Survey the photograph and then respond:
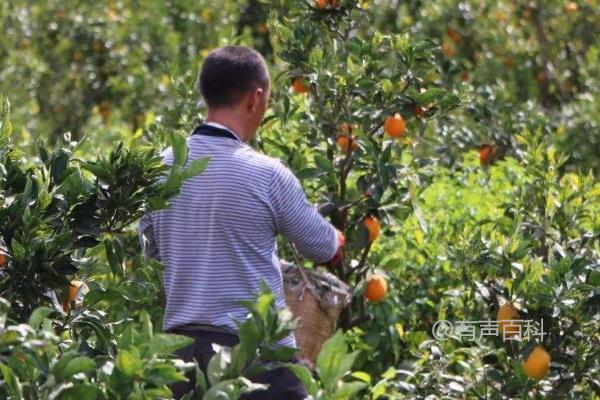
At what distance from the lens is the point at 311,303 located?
3.78 m

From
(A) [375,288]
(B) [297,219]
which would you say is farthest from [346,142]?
(B) [297,219]

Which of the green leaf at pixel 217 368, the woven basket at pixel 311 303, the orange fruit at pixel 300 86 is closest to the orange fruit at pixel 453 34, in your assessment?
the orange fruit at pixel 300 86

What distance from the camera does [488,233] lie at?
13.8 ft

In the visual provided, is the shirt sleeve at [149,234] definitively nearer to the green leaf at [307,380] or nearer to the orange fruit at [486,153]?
the green leaf at [307,380]

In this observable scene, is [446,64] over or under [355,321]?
over

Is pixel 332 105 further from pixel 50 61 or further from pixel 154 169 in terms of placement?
pixel 50 61

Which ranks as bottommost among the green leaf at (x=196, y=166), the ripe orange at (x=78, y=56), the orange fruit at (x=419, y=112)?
the ripe orange at (x=78, y=56)

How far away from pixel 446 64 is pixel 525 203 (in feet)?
3.83

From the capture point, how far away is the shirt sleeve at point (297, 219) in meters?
3.50

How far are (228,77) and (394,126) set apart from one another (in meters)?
0.73

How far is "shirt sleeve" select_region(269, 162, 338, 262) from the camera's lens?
3496 mm

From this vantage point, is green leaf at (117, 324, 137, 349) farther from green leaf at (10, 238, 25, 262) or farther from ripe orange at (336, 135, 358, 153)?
ripe orange at (336, 135, 358, 153)

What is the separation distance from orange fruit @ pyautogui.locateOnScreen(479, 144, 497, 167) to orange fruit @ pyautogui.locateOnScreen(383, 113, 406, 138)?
68.8 inches

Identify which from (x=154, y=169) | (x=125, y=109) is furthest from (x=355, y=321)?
(x=125, y=109)
